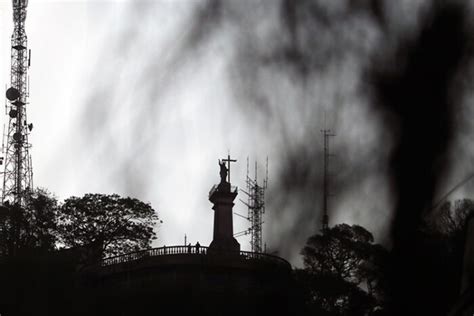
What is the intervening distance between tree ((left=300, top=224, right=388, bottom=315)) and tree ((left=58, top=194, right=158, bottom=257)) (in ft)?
60.8

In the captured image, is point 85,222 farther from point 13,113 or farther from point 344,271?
point 344,271

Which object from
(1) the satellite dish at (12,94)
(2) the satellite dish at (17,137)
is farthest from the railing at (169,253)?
(1) the satellite dish at (12,94)

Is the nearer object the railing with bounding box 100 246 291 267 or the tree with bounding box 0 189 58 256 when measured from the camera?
the railing with bounding box 100 246 291 267

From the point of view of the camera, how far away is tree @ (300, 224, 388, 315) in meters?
81.4

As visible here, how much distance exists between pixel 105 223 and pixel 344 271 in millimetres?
24370

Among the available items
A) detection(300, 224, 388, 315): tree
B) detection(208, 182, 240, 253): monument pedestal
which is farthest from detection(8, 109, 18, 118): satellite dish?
detection(300, 224, 388, 315): tree

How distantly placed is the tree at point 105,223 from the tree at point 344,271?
1852 cm

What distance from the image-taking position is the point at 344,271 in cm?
8769

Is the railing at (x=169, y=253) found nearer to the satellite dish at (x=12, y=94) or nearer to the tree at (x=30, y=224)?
the tree at (x=30, y=224)

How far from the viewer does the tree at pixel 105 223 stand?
332ft

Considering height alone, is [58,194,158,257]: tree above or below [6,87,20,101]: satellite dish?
below

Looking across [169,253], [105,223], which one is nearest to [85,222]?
[105,223]

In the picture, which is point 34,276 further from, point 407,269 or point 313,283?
point 407,269

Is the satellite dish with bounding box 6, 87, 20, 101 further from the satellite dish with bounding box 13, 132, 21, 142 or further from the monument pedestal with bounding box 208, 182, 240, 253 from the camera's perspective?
the monument pedestal with bounding box 208, 182, 240, 253
